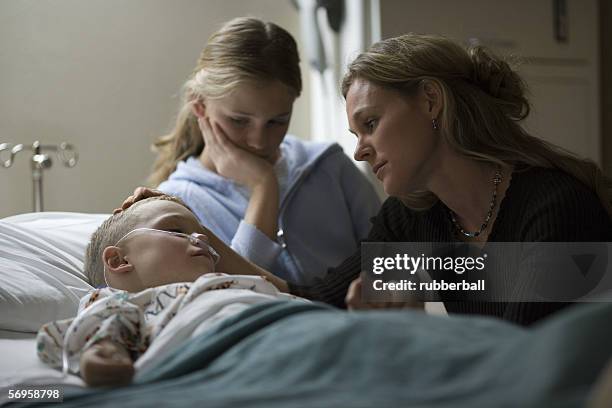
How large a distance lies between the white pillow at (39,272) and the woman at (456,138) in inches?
24.7

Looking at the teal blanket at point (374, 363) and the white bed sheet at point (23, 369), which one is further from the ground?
the teal blanket at point (374, 363)

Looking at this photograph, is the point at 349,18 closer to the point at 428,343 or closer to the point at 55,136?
the point at 55,136

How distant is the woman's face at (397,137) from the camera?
5.48 ft

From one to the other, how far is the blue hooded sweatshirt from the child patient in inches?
18.2

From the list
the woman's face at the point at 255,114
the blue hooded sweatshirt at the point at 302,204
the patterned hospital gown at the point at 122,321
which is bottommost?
the blue hooded sweatshirt at the point at 302,204

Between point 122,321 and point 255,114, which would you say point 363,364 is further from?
point 255,114

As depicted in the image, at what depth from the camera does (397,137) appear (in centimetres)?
167

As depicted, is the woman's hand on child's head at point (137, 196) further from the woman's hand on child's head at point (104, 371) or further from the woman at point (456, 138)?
the woman's hand on child's head at point (104, 371)

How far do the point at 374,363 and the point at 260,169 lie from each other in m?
1.31

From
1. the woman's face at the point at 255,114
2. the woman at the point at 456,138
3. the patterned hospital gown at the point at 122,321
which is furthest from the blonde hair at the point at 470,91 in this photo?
the patterned hospital gown at the point at 122,321

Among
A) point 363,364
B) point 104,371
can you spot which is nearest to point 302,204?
point 104,371

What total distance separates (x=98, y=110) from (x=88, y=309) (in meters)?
1.44

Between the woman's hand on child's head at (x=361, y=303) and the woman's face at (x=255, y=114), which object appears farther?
the woman's face at (x=255, y=114)

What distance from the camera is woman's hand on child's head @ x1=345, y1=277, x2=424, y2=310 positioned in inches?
44.3
